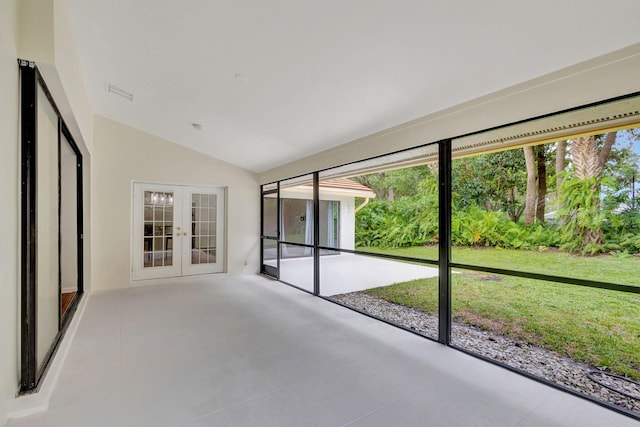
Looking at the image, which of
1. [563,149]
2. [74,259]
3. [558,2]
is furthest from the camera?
[74,259]

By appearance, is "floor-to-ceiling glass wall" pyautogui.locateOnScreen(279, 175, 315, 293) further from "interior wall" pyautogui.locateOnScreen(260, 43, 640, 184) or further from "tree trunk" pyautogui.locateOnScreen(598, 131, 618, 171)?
"tree trunk" pyautogui.locateOnScreen(598, 131, 618, 171)

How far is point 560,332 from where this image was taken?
3723 millimetres

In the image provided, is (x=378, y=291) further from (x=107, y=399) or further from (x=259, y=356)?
(x=107, y=399)

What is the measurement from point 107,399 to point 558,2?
3677mm

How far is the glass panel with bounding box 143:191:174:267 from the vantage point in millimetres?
5715

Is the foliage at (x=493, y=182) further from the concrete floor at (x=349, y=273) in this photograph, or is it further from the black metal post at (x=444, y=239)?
the concrete floor at (x=349, y=273)

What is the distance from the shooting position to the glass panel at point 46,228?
2279 mm

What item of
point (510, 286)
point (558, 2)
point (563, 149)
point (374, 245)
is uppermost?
point (558, 2)

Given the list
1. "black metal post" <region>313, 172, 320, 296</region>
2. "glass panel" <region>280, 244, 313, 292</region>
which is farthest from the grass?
"glass panel" <region>280, 244, 313, 292</region>

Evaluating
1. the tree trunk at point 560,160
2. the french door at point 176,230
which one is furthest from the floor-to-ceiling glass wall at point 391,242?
the french door at point 176,230

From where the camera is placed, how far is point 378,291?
5.98m

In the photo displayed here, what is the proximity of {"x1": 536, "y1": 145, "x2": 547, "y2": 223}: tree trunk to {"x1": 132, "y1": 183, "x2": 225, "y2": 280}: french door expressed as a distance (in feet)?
18.2

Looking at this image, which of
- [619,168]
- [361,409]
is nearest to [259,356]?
[361,409]

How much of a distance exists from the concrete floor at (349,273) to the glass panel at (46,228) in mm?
3622
